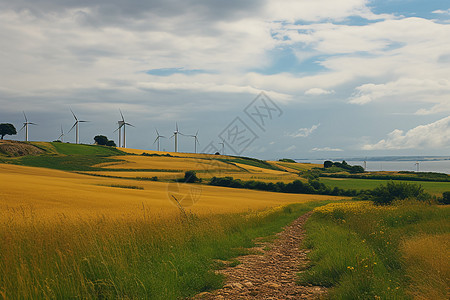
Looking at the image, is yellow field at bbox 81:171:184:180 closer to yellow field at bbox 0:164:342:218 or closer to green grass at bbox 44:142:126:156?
yellow field at bbox 0:164:342:218

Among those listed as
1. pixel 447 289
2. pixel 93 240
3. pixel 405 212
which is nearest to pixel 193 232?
pixel 93 240

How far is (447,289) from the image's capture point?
21.5ft

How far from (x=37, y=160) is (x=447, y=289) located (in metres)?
97.5

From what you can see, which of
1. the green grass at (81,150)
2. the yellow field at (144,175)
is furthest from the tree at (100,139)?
the yellow field at (144,175)

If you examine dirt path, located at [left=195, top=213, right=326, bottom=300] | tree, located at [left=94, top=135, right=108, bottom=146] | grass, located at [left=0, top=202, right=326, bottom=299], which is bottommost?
dirt path, located at [left=195, top=213, right=326, bottom=300]

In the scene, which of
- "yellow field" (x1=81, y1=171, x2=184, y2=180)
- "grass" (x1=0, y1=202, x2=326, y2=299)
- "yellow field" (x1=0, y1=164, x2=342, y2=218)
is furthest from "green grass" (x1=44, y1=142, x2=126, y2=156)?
"grass" (x1=0, y1=202, x2=326, y2=299)

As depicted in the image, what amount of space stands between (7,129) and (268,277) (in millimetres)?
158144

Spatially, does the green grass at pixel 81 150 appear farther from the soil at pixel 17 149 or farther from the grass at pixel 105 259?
the grass at pixel 105 259

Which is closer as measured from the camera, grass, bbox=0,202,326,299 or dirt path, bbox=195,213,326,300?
grass, bbox=0,202,326,299

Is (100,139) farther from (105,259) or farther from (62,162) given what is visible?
(105,259)

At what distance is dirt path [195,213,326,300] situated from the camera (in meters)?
8.23

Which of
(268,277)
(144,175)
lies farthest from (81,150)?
(268,277)

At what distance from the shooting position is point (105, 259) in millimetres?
8602

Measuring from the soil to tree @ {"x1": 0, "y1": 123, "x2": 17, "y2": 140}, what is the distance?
36.1 m
